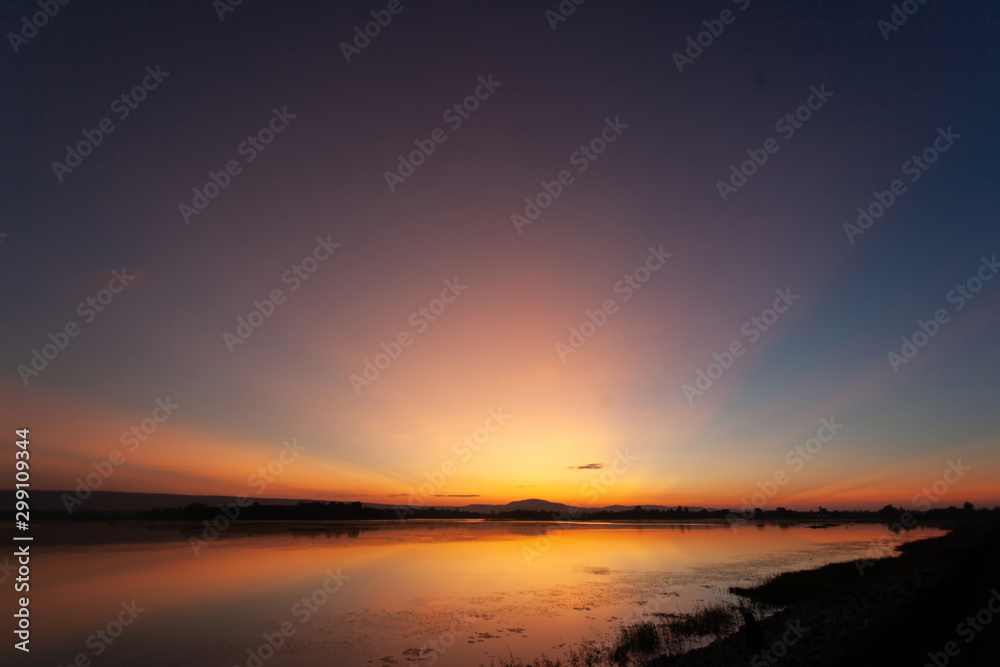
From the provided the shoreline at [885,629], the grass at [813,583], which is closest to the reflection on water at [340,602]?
the grass at [813,583]

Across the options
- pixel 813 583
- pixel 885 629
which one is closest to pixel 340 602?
pixel 885 629

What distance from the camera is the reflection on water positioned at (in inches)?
859

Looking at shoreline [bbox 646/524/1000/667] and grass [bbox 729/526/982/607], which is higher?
shoreline [bbox 646/524/1000/667]

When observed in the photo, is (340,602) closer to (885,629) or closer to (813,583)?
(885,629)

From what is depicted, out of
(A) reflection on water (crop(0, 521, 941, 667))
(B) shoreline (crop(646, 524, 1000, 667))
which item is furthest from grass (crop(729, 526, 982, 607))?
(B) shoreline (crop(646, 524, 1000, 667))

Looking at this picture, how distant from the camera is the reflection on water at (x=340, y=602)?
21.8 metres

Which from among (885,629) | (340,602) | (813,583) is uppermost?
(885,629)

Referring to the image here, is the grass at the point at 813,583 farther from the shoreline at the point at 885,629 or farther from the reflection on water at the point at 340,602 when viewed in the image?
the shoreline at the point at 885,629

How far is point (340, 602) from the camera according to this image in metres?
31.2

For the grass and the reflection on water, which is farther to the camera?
the grass

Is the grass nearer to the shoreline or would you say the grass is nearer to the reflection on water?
the reflection on water

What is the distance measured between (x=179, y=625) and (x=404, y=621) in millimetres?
10649

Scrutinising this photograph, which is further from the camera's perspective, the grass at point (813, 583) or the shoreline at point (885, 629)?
the grass at point (813, 583)

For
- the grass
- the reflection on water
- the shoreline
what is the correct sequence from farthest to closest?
the grass → the reflection on water → the shoreline
